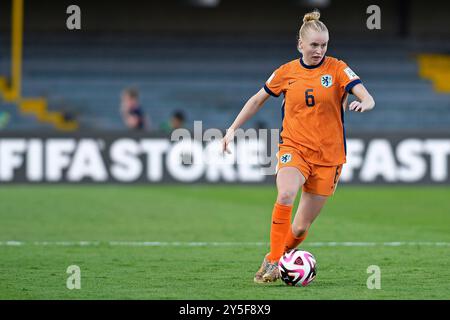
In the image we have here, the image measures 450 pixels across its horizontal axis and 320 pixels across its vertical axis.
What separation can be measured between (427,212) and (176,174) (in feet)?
19.3

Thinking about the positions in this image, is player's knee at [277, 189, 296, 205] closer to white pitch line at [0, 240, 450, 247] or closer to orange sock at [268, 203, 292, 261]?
orange sock at [268, 203, 292, 261]

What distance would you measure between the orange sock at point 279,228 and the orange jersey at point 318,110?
448mm

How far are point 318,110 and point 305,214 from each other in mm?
821

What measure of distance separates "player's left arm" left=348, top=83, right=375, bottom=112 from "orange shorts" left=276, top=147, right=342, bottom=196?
63 centimetres

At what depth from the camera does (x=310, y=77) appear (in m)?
8.19

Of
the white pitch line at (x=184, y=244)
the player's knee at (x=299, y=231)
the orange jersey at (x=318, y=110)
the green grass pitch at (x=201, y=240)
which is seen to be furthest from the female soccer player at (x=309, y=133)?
the white pitch line at (x=184, y=244)

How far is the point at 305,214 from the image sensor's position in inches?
327

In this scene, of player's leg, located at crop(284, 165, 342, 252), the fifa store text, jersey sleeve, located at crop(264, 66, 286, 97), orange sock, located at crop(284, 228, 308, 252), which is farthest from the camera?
the fifa store text

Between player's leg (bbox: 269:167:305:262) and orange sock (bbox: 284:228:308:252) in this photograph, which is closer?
player's leg (bbox: 269:167:305:262)

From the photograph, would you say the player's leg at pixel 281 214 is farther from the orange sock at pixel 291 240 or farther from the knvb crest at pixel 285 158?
the orange sock at pixel 291 240

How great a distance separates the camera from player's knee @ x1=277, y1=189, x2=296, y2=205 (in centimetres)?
797

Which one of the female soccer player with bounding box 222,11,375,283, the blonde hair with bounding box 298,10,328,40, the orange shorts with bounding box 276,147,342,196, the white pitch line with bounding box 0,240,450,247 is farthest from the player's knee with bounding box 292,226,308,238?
the white pitch line with bounding box 0,240,450,247
